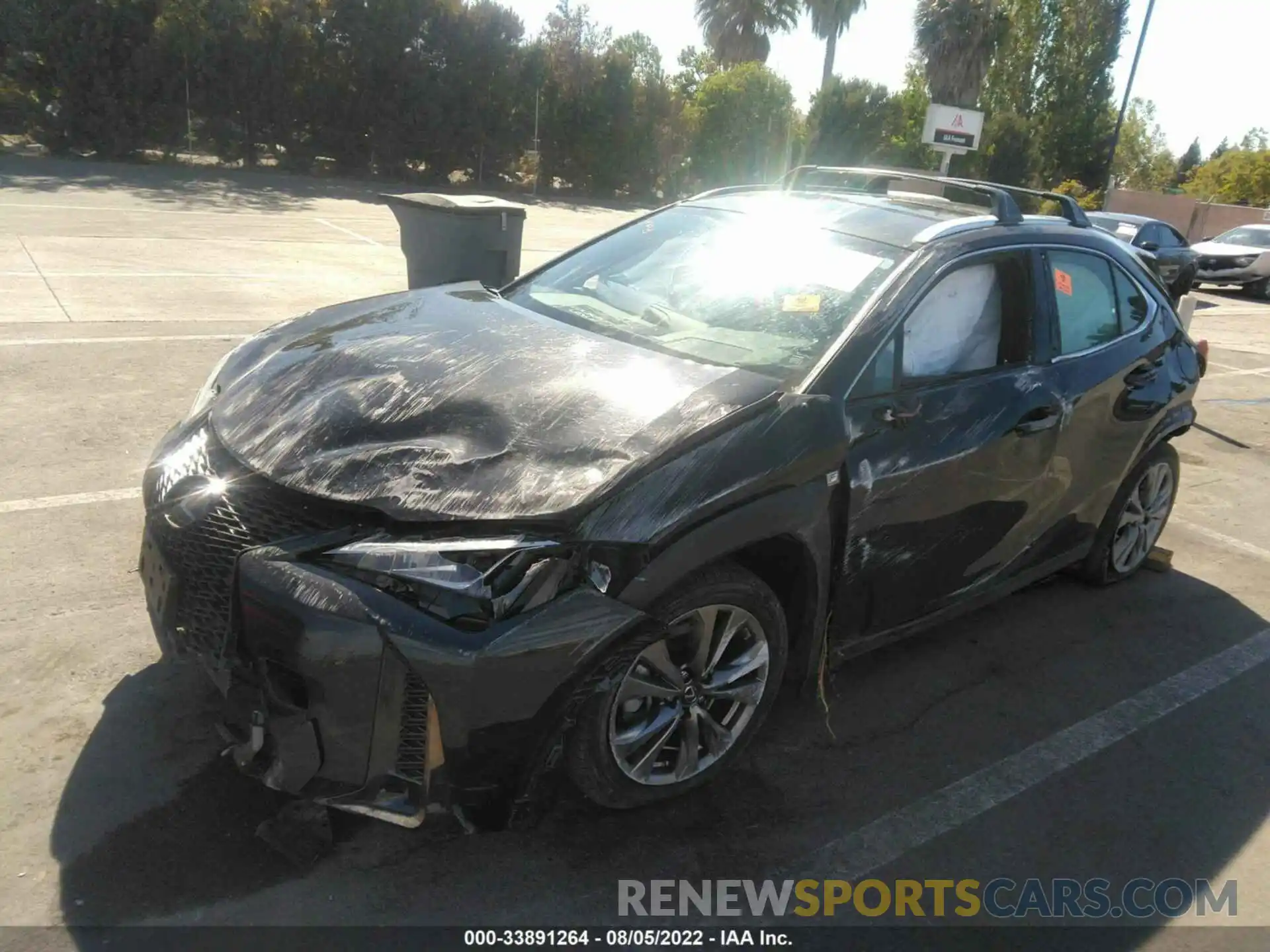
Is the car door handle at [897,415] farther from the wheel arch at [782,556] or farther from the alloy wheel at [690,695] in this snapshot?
the alloy wheel at [690,695]

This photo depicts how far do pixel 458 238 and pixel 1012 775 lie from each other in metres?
5.85

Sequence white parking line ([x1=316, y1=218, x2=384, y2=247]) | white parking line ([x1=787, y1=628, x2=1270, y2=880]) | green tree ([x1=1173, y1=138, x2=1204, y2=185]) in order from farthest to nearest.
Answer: green tree ([x1=1173, y1=138, x2=1204, y2=185])
white parking line ([x1=316, y1=218, x2=384, y2=247])
white parking line ([x1=787, y1=628, x2=1270, y2=880])

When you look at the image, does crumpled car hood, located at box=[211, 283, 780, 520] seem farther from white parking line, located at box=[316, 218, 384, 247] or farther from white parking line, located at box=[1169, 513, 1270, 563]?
white parking line, located at box=[316, 218, 384, 247]

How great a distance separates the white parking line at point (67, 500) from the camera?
180 inches

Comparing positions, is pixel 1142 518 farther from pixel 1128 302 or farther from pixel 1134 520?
pixel 1128 302

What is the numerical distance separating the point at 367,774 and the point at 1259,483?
7.05 meters

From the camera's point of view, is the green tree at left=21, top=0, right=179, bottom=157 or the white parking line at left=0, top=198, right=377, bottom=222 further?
the green tree at left=21, top=0, right=179, bottom=157

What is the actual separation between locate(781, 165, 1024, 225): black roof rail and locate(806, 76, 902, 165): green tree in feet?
104

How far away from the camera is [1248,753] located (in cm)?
373

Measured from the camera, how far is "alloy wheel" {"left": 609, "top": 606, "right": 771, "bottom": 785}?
282cm

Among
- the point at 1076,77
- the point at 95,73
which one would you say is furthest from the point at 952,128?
the point at 1076,77

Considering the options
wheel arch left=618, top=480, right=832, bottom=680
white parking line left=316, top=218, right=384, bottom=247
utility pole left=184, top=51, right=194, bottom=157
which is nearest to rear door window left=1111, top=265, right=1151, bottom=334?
wheel arch left=618, top=480, right=832, bottom=680

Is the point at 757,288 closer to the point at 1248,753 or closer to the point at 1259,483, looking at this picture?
the point at 1248,753

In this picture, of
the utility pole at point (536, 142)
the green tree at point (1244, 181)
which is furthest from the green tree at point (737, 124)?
the green tree at point (1244, 181)
